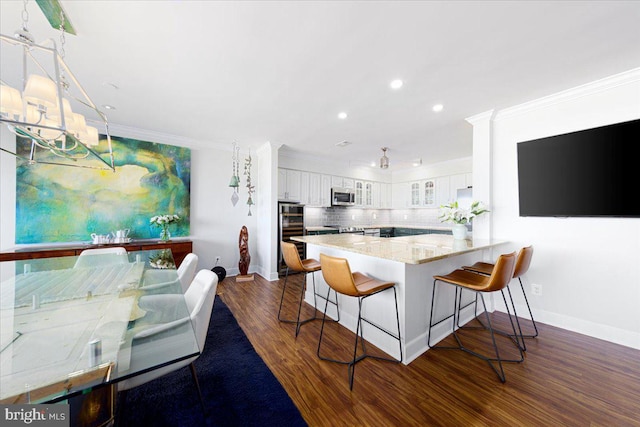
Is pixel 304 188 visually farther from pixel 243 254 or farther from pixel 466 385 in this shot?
pixel 466 385

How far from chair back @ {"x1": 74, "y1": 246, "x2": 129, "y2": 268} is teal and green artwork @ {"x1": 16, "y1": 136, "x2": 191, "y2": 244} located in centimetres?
100

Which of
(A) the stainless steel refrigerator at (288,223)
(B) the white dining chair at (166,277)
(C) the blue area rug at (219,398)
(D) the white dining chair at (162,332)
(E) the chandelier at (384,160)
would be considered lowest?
(C) the blue area rug at (219,398)

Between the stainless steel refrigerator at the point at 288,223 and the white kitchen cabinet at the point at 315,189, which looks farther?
the white kitchen cabinet at the point at 315,189

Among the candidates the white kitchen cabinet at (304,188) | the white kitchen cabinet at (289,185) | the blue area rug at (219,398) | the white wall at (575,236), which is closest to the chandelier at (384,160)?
the white wall at (575,236)

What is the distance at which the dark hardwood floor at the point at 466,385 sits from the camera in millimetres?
1395

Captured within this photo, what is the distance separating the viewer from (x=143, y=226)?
3672mm

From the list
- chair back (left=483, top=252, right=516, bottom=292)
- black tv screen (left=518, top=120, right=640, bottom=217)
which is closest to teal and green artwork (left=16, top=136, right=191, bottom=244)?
chair back (left=483, top=252, right=516, bottom=292)

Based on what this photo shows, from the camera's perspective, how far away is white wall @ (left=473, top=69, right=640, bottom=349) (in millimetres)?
2152

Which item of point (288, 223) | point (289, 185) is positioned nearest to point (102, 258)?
point (288, 223)

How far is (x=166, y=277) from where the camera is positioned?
194cm

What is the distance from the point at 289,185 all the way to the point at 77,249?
3442mm

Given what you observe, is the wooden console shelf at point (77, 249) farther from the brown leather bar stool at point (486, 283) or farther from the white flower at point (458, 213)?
the white flower at point (458, 213)

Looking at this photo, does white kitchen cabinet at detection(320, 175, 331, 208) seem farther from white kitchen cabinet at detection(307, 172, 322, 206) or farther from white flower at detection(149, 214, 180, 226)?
white flower at detection(149, 214, 180, 226)

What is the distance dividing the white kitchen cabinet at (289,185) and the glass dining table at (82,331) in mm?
3202
